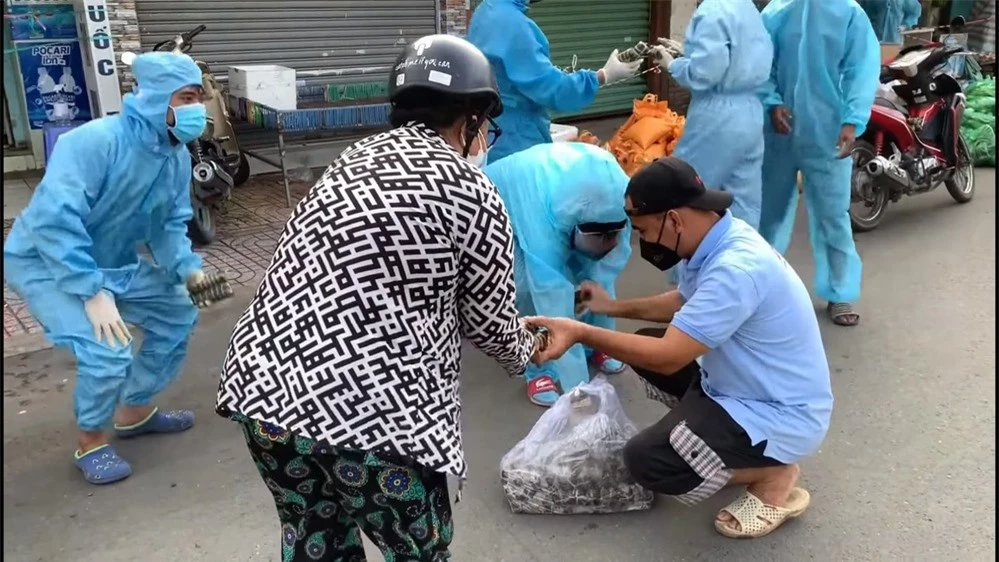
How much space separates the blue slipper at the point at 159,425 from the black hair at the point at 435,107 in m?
2.13

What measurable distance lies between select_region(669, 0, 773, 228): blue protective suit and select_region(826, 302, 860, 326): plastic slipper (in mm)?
716

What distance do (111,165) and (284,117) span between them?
3.19m

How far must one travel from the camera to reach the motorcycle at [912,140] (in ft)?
18.9

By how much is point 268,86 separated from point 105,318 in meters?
3.54

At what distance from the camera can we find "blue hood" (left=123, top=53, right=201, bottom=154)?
111 inches

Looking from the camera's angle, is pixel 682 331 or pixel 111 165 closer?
pixel 682 331

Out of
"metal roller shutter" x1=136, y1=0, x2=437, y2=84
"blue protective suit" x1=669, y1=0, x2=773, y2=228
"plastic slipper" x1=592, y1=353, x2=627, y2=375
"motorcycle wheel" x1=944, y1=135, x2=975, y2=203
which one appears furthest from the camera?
"metal roller shutter" x1=136, y1=0, x2=437, y2=84

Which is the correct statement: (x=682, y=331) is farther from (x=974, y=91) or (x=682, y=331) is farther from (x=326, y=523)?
(x=974, y=91)

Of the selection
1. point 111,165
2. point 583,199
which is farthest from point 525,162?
point 111,165

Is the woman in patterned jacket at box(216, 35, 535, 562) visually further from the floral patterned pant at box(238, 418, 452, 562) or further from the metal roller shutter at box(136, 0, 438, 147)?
the metal roller shutter at box(136, 0, 438, 147)

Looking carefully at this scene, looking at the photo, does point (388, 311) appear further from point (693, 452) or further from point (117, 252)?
point (117, 252)

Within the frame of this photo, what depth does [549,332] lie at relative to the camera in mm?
2230

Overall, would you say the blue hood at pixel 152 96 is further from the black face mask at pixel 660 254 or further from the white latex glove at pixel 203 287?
the black face mask at pixel 660 254

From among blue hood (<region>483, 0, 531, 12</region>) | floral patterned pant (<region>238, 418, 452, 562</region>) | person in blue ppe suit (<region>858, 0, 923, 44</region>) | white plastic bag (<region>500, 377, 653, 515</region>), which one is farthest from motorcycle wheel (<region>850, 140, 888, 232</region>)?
floral patterned pant (<region>238, 418, 452, 562</region>)
